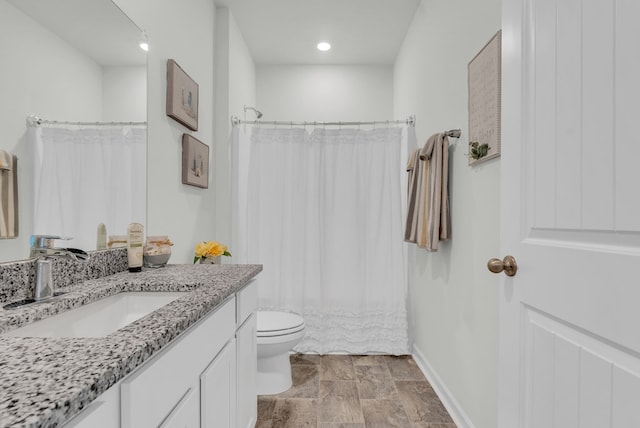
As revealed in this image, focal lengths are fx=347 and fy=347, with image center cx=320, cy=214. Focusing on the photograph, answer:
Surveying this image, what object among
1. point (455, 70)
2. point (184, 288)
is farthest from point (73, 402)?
point (455, 70)

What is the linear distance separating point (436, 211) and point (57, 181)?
175cm

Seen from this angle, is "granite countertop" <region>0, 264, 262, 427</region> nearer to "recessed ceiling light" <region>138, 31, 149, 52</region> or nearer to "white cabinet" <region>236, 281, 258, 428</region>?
"white cabinet" <region>236, 281, 258, 428</region>

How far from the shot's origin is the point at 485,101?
4.97 ft

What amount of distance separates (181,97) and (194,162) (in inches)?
15.8

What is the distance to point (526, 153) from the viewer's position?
36.9 inches

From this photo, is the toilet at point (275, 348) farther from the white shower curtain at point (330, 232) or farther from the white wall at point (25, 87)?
the white wall at point (25, 87)

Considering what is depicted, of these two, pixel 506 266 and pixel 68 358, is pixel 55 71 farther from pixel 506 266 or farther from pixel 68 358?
pixel 506 266

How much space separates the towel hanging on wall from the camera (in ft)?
6.48

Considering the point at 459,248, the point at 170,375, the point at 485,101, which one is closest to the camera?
the point at 170,375

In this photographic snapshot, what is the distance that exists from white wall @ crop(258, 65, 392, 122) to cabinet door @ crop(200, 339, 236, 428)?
9.45 ft

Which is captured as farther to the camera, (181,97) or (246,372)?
(181,97)

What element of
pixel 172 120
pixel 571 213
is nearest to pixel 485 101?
pixel 571 213

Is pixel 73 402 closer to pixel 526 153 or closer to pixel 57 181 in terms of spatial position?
pixel 57 181

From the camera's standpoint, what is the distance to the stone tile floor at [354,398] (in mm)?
1845
